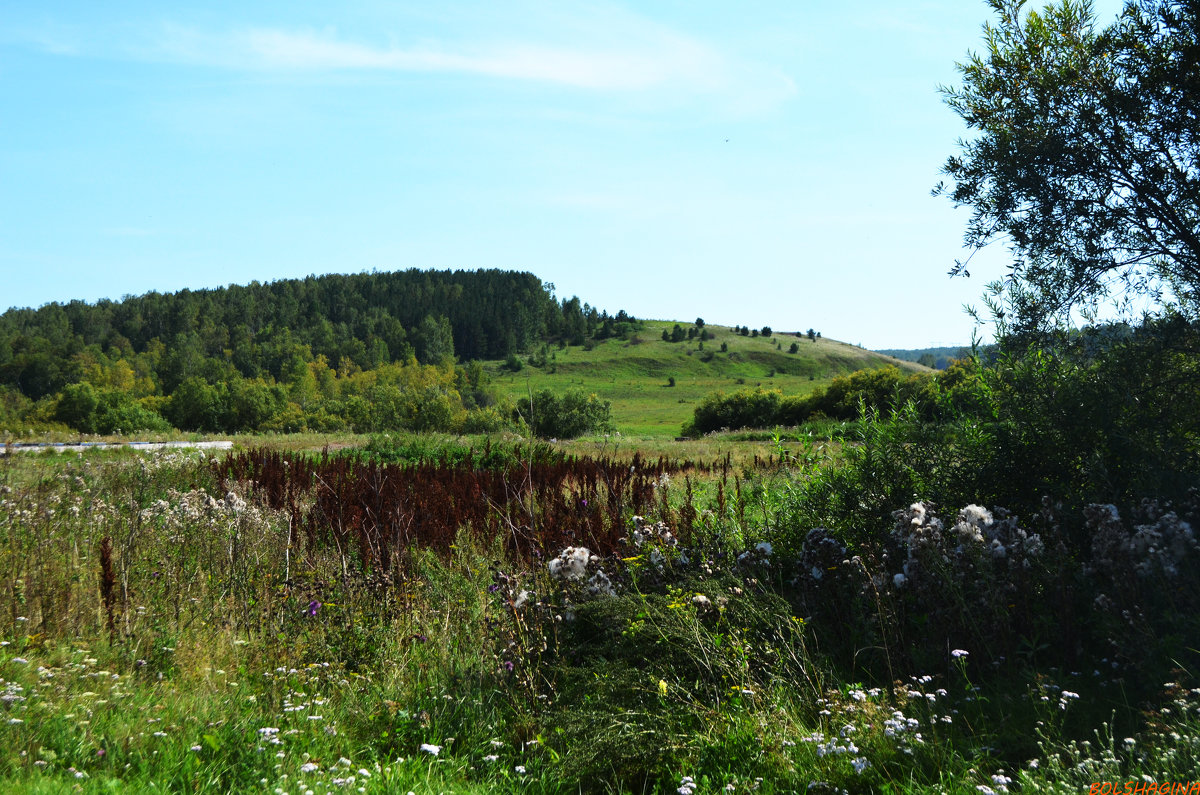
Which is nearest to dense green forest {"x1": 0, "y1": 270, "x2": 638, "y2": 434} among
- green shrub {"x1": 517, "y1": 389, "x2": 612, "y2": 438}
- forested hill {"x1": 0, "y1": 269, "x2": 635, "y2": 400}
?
forested hill {"x1": 0, "y1": 269, "x2": 635, "y2": 400}

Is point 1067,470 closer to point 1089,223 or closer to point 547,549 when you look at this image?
point 1089,223

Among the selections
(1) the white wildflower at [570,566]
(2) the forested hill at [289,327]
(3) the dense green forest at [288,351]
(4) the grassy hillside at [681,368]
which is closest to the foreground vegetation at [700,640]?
(1) the white wildflower at [570,566]

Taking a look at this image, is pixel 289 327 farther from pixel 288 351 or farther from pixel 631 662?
pixel 631 662

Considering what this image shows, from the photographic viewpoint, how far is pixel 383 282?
6324 inches

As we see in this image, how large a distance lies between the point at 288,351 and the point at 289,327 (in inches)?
847

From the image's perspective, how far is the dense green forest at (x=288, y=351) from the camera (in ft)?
183

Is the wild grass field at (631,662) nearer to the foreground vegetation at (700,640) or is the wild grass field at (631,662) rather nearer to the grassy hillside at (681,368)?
the foreground vegetation at (700,640)

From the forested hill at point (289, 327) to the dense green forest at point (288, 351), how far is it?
0.93 feet

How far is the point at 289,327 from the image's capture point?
420 feet

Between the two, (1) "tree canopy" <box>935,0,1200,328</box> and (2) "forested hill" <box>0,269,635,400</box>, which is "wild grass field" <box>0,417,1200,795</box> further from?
(2) "forested hill" <box>0,269,635,400</box>

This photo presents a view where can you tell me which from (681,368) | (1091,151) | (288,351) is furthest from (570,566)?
(681,368)

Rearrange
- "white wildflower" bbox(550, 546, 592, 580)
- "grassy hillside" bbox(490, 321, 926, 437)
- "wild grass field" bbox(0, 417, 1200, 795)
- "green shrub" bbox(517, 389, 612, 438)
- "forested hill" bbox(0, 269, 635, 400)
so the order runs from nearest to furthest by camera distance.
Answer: "wild grass field" bbox(0, 417, 1200, 795) < "white wildflower" bbox(550, 546, 592, 580) < "green shrub" bbox(517, 389, 612, 438) < "forested hill" bbox(0, 269, 635, 400) < "grassy hillside" bbox(490, 321, 926, 437)

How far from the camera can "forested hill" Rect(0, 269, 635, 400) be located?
93.4 meters

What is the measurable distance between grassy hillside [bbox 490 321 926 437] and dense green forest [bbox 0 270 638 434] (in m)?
Answer: 12.0
